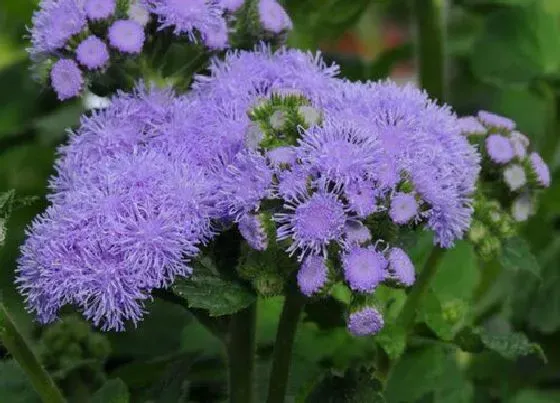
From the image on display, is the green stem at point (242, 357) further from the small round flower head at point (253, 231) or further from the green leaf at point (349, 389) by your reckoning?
the small round flower head at point (253, 231)

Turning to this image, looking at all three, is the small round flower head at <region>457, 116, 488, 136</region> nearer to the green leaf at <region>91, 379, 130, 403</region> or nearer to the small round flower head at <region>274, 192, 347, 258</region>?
the small round flower head at <region>274, 192, 347, 258</region>

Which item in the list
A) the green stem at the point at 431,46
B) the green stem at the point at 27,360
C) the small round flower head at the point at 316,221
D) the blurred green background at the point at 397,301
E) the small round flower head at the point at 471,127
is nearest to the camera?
the small round flower head at the point at 316,221

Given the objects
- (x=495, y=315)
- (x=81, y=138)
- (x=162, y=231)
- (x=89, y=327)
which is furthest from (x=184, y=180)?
(x=495, y=315)

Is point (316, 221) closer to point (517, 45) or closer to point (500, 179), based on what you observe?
point (500, 179)

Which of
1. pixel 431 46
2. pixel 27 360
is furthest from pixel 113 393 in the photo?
pixel 431 46

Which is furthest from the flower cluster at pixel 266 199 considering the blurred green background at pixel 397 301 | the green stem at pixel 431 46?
the green stem at pixel 431 46

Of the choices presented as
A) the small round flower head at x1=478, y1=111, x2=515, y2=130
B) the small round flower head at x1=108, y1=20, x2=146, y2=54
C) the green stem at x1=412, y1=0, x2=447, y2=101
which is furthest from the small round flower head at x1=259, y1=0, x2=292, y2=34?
the green stem at x1=412, y1=0, x2=447, y2=101
